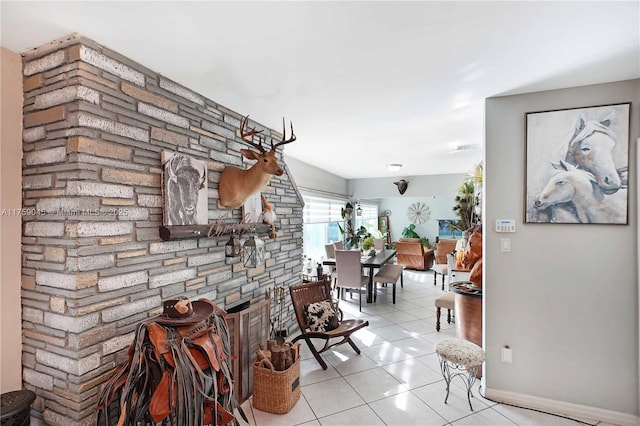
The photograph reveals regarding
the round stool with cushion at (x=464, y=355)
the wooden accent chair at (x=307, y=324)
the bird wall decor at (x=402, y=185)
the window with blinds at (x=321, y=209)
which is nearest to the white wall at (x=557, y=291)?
the round stool with cushion at (x=464, y=355)

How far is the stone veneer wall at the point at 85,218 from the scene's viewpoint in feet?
5.00

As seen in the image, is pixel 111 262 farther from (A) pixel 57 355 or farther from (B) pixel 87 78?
(B) pixel 87 78

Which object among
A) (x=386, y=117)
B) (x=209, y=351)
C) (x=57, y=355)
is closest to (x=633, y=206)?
(x=386, y=117)

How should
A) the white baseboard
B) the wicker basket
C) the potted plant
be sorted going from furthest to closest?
the potted plant → the wicker basket → the white baseboard

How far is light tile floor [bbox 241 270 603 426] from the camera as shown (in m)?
2.17

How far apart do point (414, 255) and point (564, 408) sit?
217 inches

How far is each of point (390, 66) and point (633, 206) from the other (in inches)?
77.5

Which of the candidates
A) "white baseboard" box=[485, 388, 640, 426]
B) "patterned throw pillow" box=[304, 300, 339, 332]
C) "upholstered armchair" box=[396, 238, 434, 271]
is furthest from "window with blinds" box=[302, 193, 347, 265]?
"white baseboard" box=[485, 388, 640, 426]

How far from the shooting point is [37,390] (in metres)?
1.64

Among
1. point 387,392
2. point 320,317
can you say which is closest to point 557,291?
point 387,392

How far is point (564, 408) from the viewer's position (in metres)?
2.24

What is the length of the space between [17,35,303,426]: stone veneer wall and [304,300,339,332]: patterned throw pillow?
5.01ft

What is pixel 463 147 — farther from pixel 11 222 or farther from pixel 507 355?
pixel 11 222

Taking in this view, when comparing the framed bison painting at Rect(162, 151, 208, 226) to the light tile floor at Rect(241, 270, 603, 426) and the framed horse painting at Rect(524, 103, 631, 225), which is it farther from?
the framed horse painting at Rect(524, 103, 631, 225)
